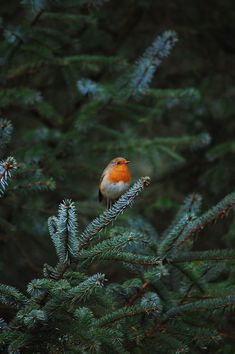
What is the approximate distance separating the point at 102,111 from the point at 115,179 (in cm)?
62

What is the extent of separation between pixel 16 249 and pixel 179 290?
8.83 ft

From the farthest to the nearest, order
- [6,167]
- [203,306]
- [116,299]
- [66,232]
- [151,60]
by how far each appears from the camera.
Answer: [151,60] < [116,299] < [203,306] < [6,167] < [66,232]

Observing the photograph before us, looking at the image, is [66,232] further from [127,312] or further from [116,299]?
[116,299]

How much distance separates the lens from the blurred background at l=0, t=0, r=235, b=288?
462 centimetres

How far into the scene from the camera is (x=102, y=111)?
4.86 m

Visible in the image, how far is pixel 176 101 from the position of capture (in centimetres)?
516

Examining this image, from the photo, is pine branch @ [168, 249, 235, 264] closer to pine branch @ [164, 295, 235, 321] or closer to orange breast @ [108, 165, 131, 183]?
pine branch @ [164, 295, 235, 321]

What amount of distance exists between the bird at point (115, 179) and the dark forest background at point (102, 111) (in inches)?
7.4

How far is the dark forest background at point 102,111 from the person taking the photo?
464 cm

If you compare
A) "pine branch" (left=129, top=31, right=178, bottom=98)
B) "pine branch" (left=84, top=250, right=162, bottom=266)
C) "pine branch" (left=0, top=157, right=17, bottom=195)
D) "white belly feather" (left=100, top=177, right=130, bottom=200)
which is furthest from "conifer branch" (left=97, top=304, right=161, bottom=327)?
"pine branch" (left=129, top=31, right=178, bottom=98)

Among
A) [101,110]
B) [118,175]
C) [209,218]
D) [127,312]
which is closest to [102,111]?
[101,110]

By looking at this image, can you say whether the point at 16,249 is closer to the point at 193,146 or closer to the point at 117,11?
the point at 193,146

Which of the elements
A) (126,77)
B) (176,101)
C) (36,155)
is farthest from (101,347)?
(176,101)

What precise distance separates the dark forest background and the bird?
19 cm
